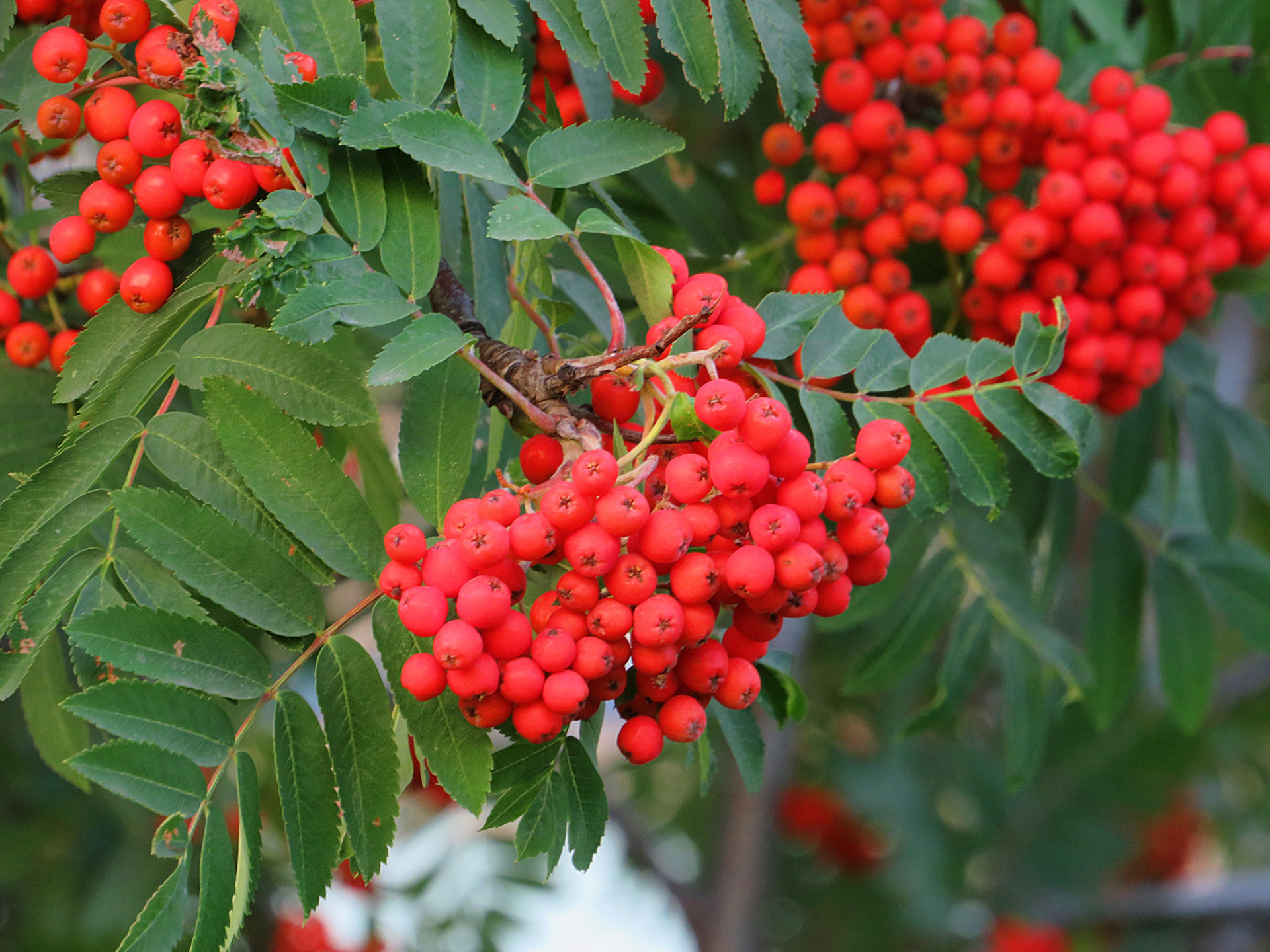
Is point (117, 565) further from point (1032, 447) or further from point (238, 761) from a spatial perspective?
point (1032, 447)

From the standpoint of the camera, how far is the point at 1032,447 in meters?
1.08

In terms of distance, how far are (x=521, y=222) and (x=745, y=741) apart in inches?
22.2

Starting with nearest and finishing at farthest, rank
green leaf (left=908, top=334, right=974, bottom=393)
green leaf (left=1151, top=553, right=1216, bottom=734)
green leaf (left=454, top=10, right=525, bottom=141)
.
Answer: green leaf (left=454, top=10, right=525, bottom=141) < green leaf (left=908, top=334, right=974, bottom=393) < green leaf (left=1151, top=553, right=1216, bottom=734)

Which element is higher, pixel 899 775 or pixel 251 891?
pixel 251 891

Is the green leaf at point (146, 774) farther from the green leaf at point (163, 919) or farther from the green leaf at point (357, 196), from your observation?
the green leaf at point (357, 196)

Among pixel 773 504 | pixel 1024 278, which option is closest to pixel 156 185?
pixel 773 504

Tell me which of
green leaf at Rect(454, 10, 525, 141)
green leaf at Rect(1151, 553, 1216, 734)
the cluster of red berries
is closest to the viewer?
the cluster of red berries

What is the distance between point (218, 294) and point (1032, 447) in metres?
0.81

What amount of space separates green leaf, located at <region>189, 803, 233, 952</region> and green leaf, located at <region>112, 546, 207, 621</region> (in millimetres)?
175

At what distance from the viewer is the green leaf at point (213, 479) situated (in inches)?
37.4

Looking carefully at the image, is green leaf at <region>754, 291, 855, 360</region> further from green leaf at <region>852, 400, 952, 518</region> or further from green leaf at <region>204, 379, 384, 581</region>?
green leaf at <region>204, 379, 384, 581</region>

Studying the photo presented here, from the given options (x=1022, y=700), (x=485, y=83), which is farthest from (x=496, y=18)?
(x=1022, y=700)

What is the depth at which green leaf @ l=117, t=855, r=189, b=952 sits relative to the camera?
829mm

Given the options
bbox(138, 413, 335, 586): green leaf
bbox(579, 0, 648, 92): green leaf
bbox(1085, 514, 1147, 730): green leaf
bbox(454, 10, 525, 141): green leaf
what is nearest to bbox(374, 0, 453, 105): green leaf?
bbox(454, 10, 525, 141): green leaf
